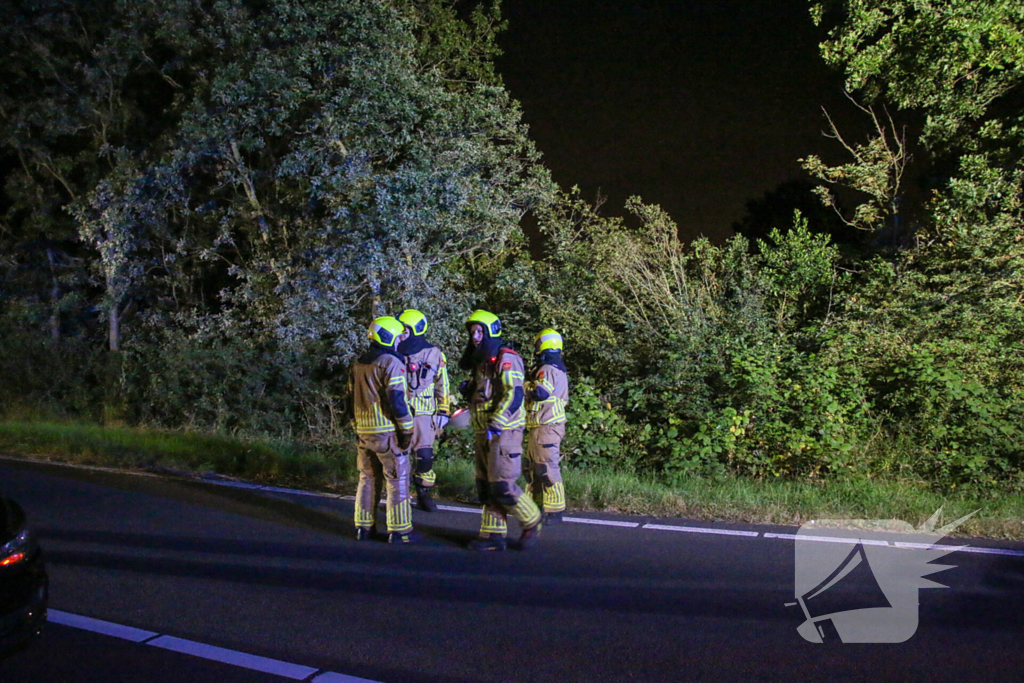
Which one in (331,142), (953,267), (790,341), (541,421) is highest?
(331,142)

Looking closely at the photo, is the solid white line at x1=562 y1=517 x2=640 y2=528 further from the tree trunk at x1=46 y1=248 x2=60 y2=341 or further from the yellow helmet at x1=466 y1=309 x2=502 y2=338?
the tree trunk at x1=46 y1=248 x2=60 y2=341

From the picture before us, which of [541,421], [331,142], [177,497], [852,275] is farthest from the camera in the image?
[852,275]

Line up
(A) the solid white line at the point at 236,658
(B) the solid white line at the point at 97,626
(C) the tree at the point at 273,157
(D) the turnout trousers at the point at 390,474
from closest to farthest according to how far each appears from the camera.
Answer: (A) the solid white line at the point at 236,658
(B) the solid white line at the point at 97,626
(D) the turnout trousers at the point at 390,474
(C) the tree at the point at 273,157

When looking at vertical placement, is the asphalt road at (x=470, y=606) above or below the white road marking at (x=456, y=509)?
below

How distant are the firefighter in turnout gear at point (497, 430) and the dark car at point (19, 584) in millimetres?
3127

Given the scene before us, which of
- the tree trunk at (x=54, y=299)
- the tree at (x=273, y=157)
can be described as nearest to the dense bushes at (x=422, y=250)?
the tree at (x=273, y=157)

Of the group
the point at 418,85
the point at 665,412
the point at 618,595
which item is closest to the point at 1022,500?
the point at 665,412

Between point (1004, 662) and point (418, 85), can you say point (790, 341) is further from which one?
point (1004, 662)

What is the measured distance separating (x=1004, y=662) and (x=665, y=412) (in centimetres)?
651

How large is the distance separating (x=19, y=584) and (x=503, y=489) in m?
3.30

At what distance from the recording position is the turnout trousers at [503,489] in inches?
253

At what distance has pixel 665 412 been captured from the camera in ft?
35.1

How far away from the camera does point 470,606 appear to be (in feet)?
17.1

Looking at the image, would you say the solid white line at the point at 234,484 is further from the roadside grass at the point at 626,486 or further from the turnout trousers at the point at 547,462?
the turnout trousers at the point at 547,462
